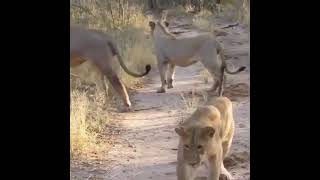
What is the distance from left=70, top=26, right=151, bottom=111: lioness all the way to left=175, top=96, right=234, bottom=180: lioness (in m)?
0.33

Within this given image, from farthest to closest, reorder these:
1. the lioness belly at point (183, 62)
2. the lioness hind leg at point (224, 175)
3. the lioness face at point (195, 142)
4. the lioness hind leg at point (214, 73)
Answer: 1. the lioness belly at point (183, 62)
2. the lioness hind leg at point (214, 73)
3. the lioness hind leg at point (224, 175)
4. the lioness face at point (195, 142)

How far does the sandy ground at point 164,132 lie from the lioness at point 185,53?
5cm

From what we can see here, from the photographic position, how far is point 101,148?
2557mm

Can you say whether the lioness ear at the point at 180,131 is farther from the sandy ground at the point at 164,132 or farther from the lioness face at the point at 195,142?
the sandy ground at the point at 164,132

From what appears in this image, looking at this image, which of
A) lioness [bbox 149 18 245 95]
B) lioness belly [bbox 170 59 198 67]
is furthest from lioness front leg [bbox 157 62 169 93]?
lioness belly [bbox 170 59 198 67]

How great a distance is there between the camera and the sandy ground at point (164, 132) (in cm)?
251

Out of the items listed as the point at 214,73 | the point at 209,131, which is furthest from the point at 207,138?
the point at 214,73

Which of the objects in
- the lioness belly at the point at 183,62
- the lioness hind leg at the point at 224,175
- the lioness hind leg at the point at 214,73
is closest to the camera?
the lioness hind leg at the point at 224,175

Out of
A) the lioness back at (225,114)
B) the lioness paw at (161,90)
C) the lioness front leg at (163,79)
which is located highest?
the lioness front leg at (163,79)

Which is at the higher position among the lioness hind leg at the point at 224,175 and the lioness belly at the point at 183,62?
the lioness belly at the point at 183,62

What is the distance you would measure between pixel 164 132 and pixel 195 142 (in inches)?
8.7

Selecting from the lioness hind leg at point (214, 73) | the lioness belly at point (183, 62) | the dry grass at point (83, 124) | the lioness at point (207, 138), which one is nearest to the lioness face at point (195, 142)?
the lioness at point (207, 138)
